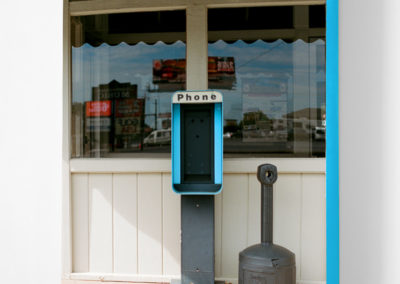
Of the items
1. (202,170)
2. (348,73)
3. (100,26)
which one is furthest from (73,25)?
(348,73)

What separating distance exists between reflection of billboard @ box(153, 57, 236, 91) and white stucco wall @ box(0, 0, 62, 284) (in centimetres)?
360

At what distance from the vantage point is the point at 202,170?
9.89 feet

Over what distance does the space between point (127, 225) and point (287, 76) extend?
10.6 feet

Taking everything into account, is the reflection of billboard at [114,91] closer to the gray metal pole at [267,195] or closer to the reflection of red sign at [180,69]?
the reflection of red sign at [180,69]

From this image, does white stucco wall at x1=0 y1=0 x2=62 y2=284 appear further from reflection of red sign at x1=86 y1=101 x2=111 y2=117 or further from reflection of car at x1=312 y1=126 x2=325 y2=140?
reflection of car at x1=312 y1=126 x2=325 y2=140

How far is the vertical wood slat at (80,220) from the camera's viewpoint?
11.4 ft

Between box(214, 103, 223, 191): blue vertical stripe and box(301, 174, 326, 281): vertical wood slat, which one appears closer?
box(214, 103, 223, 191): blue vertical stripe

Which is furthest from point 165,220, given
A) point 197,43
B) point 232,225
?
point 197,43

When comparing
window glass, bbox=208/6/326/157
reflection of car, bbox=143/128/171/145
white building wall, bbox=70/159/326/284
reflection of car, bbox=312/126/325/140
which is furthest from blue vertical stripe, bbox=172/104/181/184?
reflection of car, bbox=312/126/325/140

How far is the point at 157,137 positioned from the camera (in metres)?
5.00

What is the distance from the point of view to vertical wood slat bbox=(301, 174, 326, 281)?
10.8 feet

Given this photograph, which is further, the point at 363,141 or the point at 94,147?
the point at 94,147

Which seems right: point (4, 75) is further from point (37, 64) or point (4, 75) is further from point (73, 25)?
point (73, 25)

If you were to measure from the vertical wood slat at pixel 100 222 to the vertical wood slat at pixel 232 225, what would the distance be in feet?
3.38
